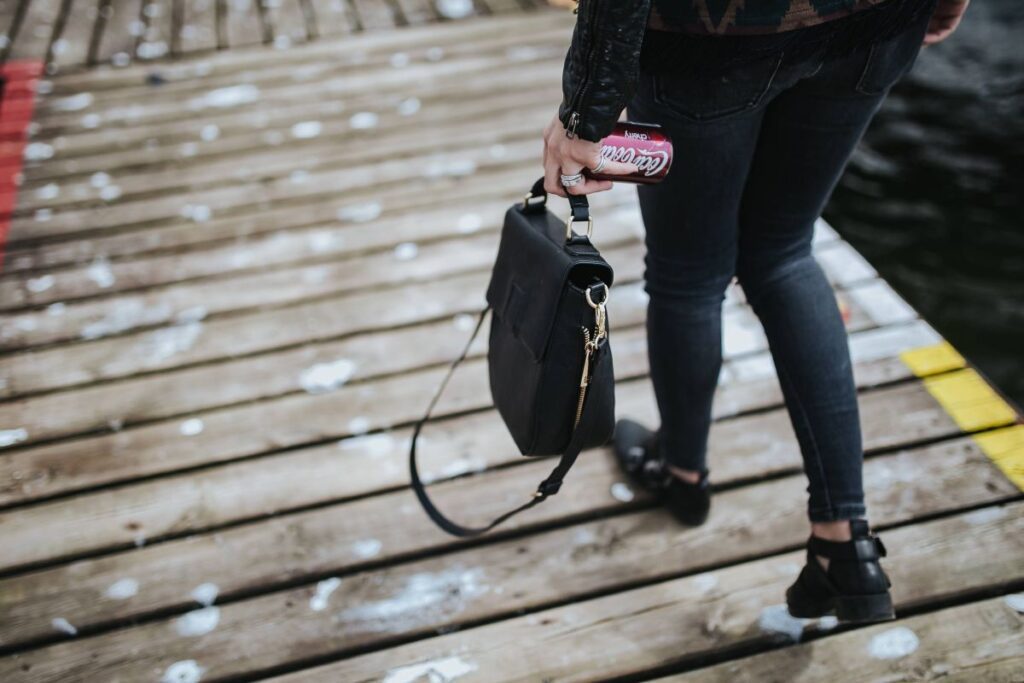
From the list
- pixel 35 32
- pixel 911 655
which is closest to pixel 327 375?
pixel 911 655

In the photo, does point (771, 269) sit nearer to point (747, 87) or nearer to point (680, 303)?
point (680, 303)

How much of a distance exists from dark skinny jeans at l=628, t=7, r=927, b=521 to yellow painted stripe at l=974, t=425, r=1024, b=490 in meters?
0.52

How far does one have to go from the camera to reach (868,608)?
115cm

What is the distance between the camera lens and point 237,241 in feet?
7.47

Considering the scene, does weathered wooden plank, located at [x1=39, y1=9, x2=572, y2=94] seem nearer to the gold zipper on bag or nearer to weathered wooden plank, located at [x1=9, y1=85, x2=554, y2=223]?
weathered wooden plank, located at [x1=9, y1=85, x2=554, y2=223]

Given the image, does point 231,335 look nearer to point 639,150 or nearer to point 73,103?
point 639,150

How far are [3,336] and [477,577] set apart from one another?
146cm

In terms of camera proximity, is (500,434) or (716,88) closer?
(716,88)

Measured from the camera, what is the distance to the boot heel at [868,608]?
1152mm

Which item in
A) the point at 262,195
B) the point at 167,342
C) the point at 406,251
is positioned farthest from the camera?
the point at 262,195

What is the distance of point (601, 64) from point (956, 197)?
306 centimetres

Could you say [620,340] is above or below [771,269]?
below

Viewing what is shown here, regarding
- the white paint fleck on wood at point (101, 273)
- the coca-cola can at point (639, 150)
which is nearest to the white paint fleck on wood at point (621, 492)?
the coca-cola can at point (639, 150)

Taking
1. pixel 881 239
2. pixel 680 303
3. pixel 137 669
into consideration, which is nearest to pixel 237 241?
pixel 137 669
